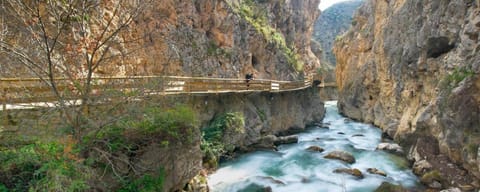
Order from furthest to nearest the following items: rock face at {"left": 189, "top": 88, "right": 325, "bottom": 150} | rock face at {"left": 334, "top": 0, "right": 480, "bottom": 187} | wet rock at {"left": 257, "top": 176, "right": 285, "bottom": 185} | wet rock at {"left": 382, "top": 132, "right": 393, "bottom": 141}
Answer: wet rock at {"left": 382, "top": 132, "right": 393, "bottom": 141}
rock face at {"left": 189, "top": 88, "right": 325, "bottom": 150}
wet rock at {"left": 257, "top": 176, "right": 285, "bottom": 185}
rock face at {"left": 334, "top": 0, "right": 480, "bottom": 187}

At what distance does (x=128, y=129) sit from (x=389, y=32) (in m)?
23.4

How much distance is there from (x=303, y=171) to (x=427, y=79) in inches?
375

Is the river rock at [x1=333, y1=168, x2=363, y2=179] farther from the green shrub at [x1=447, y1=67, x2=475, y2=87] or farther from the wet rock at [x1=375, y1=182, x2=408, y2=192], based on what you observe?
the green shrub at [x1=447, y1=67, x2=475, y2=87]

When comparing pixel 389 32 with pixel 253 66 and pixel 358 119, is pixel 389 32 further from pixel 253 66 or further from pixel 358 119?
pixel 253 66

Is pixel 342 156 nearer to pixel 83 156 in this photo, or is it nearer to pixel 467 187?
pixel 467 187

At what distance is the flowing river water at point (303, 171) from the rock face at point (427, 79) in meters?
1.45

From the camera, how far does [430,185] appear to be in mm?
10484

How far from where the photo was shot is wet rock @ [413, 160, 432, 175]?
11.7 meters

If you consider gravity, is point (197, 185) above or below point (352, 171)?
above

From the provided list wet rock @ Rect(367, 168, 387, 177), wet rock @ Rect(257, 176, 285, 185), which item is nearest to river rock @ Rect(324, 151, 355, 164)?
wet rock @ Rect(367, 168, 387, 177)

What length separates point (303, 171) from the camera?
43.9 ft

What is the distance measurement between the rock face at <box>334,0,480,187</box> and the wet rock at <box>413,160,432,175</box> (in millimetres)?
219

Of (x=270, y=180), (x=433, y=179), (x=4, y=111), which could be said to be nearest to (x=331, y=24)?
(x=433, y=179)

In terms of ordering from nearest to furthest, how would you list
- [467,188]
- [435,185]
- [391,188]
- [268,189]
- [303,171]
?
[391,188] < [467,188] < [435,185] < [268,189] < [303,171]
